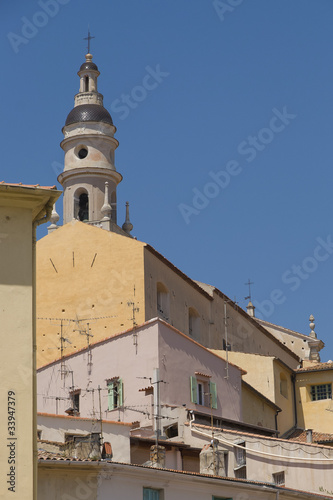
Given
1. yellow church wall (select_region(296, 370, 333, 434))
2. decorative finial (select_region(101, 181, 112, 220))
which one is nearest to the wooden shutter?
yellow church wall (select_region(296, 370, 333, 434))

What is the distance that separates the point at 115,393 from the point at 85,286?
861cm

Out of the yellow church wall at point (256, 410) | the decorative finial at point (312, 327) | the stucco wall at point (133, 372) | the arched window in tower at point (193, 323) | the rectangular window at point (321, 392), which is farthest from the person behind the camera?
the decorative finial at point (312, 327)

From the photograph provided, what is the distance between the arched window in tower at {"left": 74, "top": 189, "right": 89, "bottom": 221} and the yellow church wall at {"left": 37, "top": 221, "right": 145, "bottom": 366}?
9.30 meters

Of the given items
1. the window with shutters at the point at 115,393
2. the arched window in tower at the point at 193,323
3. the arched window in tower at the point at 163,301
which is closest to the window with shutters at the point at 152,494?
the window with shutters at the point at 115,393

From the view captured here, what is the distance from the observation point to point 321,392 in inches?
2132

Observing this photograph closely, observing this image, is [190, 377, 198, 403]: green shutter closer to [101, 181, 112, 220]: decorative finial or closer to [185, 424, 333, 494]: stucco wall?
[185, 424, 333, 494]: stucco wall

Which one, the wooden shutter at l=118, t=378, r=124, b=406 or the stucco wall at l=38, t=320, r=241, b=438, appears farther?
A: the wooden shutter at l=118, t=378, r=124, b=406

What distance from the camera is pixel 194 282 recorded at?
52.9 m

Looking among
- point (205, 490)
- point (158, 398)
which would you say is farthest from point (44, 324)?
point (205, 490)

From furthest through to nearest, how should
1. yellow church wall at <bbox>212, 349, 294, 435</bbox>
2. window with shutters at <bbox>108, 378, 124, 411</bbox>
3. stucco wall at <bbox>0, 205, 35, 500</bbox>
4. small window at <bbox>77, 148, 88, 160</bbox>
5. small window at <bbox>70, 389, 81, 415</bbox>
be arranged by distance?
small window at <bbox>77, 148, 88, 160</bbox> → yellow church wall at <bbox>212, 349, 294, 435</bbox> → small window at <bbox>70, 389, 81, 415</bbox> → window with shutters at <bbox>108, 378, 124, 411</bbox> → stucco wall at <bbox>0, 205, 35, 500</bbox>

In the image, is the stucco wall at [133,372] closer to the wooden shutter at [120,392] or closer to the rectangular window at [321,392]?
the wooden shutter at [120,392]

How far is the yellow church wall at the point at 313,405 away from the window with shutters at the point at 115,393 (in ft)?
50.9

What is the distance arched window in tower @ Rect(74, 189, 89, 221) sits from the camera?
58656 mm

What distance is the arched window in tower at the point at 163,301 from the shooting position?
48938mm
